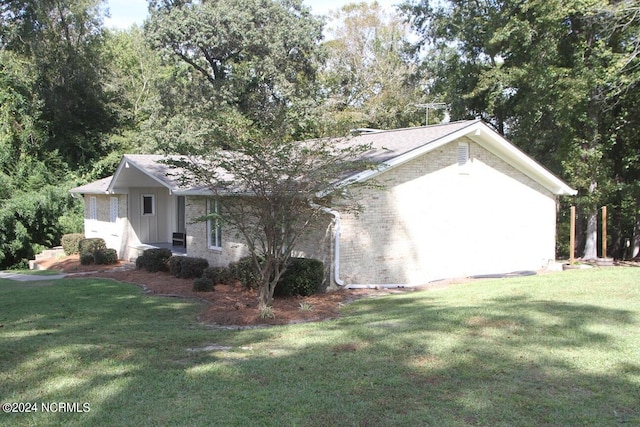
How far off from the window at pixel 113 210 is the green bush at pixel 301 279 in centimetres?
1322

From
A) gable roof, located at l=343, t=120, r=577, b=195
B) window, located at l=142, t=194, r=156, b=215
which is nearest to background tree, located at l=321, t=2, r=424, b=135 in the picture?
window, located at l=142, t=194, r=156, b=215

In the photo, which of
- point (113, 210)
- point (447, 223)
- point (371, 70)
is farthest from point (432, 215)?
point (371, 70)

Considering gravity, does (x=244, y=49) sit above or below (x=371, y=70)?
below

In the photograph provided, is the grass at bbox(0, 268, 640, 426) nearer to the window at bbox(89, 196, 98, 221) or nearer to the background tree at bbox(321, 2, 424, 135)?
the window at bbox(89, 196, 98, 221)

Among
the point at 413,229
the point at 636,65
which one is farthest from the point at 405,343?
the point at 636,65

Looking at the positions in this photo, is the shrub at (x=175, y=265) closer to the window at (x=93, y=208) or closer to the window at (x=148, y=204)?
the window at (x=148, y=204)

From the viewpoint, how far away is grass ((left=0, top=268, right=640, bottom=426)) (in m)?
5.07

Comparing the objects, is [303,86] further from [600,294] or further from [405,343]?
[405,343]

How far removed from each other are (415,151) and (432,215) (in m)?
2.26

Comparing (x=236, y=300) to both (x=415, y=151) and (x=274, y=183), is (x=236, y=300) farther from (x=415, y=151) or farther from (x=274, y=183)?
(x=415, y=151)

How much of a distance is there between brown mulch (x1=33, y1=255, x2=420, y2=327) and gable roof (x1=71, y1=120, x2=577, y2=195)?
2.89m

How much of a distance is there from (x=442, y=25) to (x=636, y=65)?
9784mm

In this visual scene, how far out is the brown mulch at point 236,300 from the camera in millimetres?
11156

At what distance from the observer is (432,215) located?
16.3m
